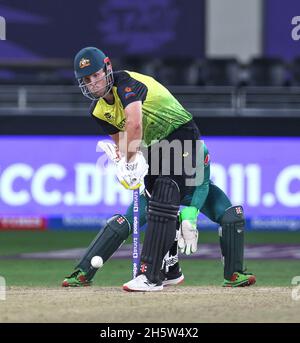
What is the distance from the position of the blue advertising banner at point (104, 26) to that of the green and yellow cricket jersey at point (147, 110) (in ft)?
40.1

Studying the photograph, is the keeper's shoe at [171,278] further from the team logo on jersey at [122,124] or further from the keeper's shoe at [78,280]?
the team logo on jersey at [122,124]

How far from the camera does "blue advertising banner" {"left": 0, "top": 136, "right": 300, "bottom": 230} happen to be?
17797 millimetres

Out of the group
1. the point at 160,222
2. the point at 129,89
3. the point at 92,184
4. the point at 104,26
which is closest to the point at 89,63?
the point at 129,89

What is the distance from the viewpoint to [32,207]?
17906 millimetres

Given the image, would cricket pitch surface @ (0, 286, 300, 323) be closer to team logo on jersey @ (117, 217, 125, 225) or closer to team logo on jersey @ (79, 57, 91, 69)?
team logo on jersey @ (117, 217, 125, 225)

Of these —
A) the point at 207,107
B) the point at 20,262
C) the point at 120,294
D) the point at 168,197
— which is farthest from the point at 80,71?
the point at 207,107

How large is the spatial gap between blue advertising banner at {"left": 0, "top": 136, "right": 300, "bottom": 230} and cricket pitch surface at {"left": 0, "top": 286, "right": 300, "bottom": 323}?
7916 mm

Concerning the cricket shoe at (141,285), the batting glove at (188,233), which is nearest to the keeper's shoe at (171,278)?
the cricket shoe at (141,285)

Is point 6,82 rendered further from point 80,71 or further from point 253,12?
point 80,71

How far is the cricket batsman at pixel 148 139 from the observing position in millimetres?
9406

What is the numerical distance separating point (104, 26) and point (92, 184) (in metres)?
5.18

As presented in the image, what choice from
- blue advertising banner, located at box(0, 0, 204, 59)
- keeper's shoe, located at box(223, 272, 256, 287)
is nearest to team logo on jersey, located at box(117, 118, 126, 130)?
keeper's shoe, located at box(223, 272, 256, 287)

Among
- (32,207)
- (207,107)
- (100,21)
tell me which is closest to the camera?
(32,207)

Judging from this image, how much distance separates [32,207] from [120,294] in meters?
8.57
